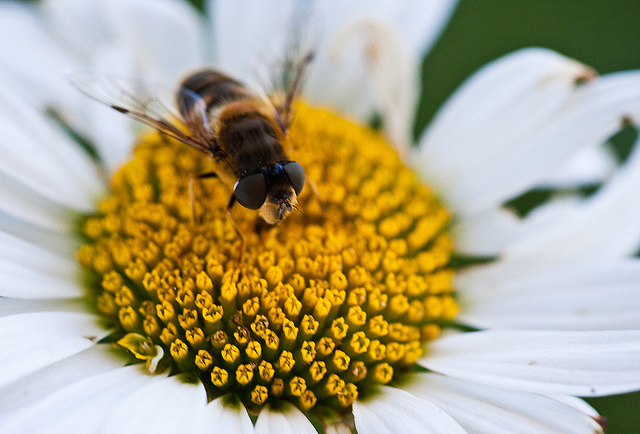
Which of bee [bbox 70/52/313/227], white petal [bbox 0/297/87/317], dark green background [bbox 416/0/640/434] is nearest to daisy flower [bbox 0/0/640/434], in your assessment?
white petal [bbox 0/297/87/317]

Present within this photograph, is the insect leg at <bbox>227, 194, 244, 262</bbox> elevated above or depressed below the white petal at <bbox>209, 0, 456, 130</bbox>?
below

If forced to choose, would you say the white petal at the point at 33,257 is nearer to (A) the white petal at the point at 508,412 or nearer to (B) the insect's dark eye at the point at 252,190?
(B) the insect's dark eye at the point at 252,190

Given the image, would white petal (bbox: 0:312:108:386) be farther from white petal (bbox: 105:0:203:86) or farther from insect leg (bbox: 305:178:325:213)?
white petal (bbox: 105:0:203:86)

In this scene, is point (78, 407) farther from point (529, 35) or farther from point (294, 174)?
point (529, 35)

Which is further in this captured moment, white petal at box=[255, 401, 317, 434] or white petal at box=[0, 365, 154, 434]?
white petal at box=[255, 401, 317, 434]

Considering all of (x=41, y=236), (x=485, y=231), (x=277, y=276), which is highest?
(x=485, y=231)

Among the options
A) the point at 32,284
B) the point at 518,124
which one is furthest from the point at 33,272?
the point at 518,124
